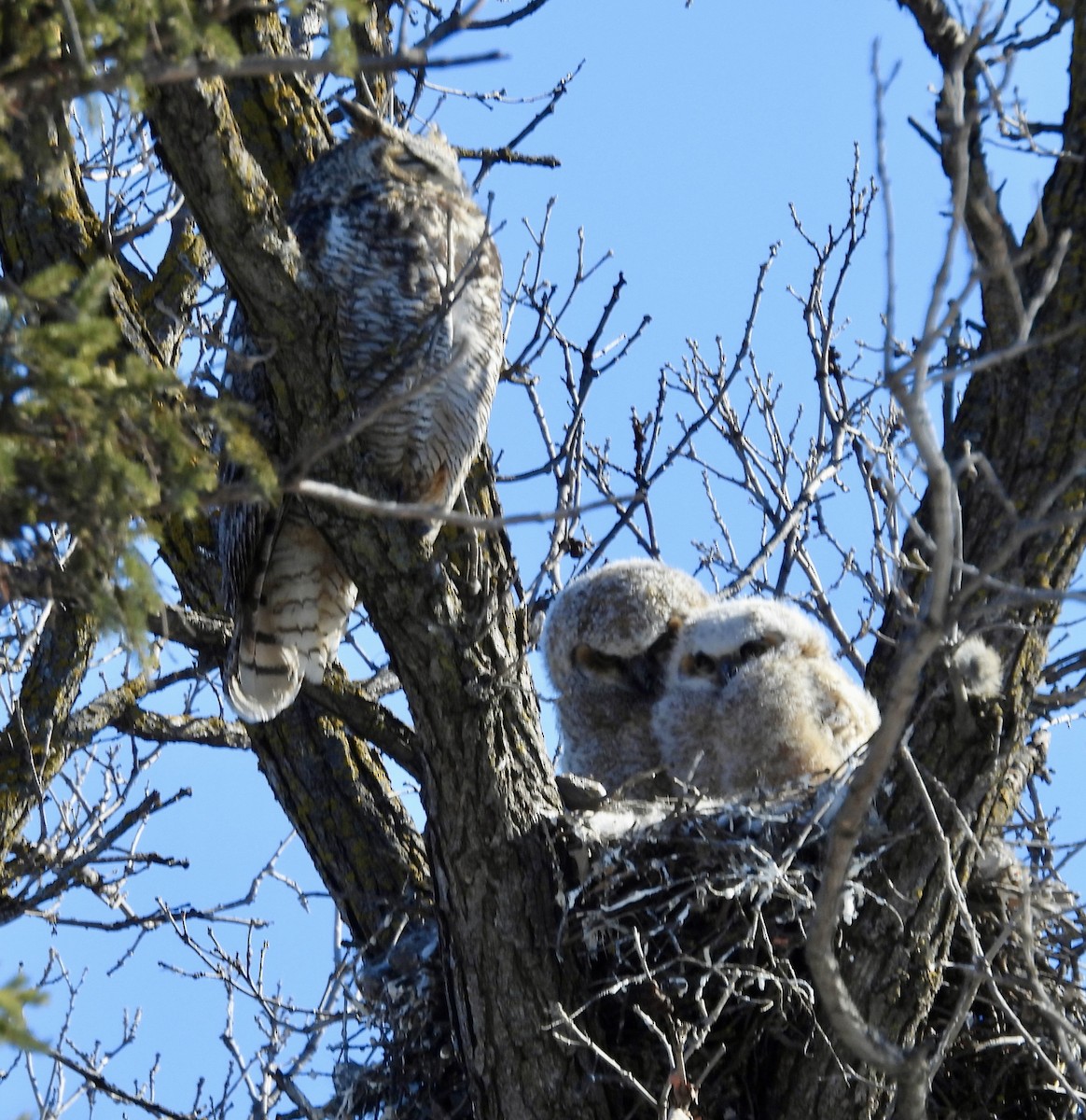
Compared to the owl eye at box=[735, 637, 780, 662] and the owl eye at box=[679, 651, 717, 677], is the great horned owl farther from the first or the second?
the owl eye at box=[735, 637, 780, 662]

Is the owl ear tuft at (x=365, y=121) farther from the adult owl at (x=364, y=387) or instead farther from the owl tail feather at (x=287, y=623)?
the owl tail feather at (x=287, y=623)

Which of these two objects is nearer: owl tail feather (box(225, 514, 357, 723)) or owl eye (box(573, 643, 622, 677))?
owl tail feather (box(225, 514, 357, 723))

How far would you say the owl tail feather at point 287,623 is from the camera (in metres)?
4.02

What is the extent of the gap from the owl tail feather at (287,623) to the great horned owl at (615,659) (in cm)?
92

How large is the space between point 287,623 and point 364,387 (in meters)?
0.77

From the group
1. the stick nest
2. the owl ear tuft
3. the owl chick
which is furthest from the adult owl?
the stick nest

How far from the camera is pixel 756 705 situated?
4332mm

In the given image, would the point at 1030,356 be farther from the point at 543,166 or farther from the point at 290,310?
the point at 543,166

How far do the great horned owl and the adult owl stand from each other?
0.91 m

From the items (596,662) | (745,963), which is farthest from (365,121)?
(745,963)

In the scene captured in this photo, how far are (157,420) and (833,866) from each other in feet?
3.67

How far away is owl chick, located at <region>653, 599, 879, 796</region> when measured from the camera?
430 cm

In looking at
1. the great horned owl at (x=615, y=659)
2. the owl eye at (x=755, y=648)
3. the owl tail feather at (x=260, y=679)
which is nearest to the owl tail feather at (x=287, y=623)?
the owl tail feather at (x=260, y=679)

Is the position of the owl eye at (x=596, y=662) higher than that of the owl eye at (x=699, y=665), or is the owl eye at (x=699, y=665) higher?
the owl eye at (x=596, y=662)
